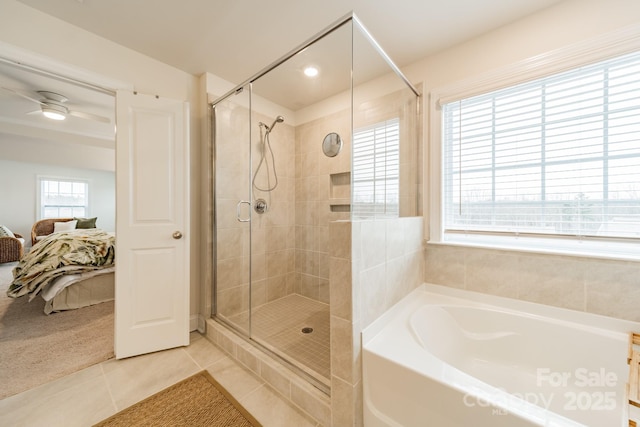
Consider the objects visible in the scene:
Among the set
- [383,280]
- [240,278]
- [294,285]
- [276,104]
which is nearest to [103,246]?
[240,278]

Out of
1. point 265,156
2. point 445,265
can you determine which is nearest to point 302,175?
point 265,156

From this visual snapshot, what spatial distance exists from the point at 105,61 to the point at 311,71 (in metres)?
1.59

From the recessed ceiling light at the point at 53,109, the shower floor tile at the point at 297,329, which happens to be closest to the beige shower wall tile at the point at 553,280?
the shower floor tile at the point at 297,329

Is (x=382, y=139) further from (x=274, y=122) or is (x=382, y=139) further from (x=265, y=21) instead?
(x=274, y=122)

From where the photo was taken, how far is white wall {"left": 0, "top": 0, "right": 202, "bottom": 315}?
1.47m

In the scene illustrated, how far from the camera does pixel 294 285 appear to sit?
2.60 meters

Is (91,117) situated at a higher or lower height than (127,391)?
higher

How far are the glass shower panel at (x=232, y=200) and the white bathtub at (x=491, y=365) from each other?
1.49 m

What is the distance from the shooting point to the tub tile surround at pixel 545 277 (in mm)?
1278

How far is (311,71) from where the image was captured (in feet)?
6.57

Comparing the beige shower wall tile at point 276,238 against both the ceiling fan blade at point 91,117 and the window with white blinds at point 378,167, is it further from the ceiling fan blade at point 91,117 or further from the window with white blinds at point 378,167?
the ceiling fan blade at point 91,117

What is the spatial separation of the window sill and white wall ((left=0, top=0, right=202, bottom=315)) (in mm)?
2273

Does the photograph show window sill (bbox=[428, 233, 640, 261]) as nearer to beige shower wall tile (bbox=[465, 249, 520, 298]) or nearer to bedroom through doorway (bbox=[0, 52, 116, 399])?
beige shower wall tile (bbox=[465, 249, 520, 298])

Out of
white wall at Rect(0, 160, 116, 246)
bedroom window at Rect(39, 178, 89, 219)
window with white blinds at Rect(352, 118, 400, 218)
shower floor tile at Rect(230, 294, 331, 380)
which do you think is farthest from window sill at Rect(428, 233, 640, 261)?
bedroom window at Rect(39, 178, 89, 219)
